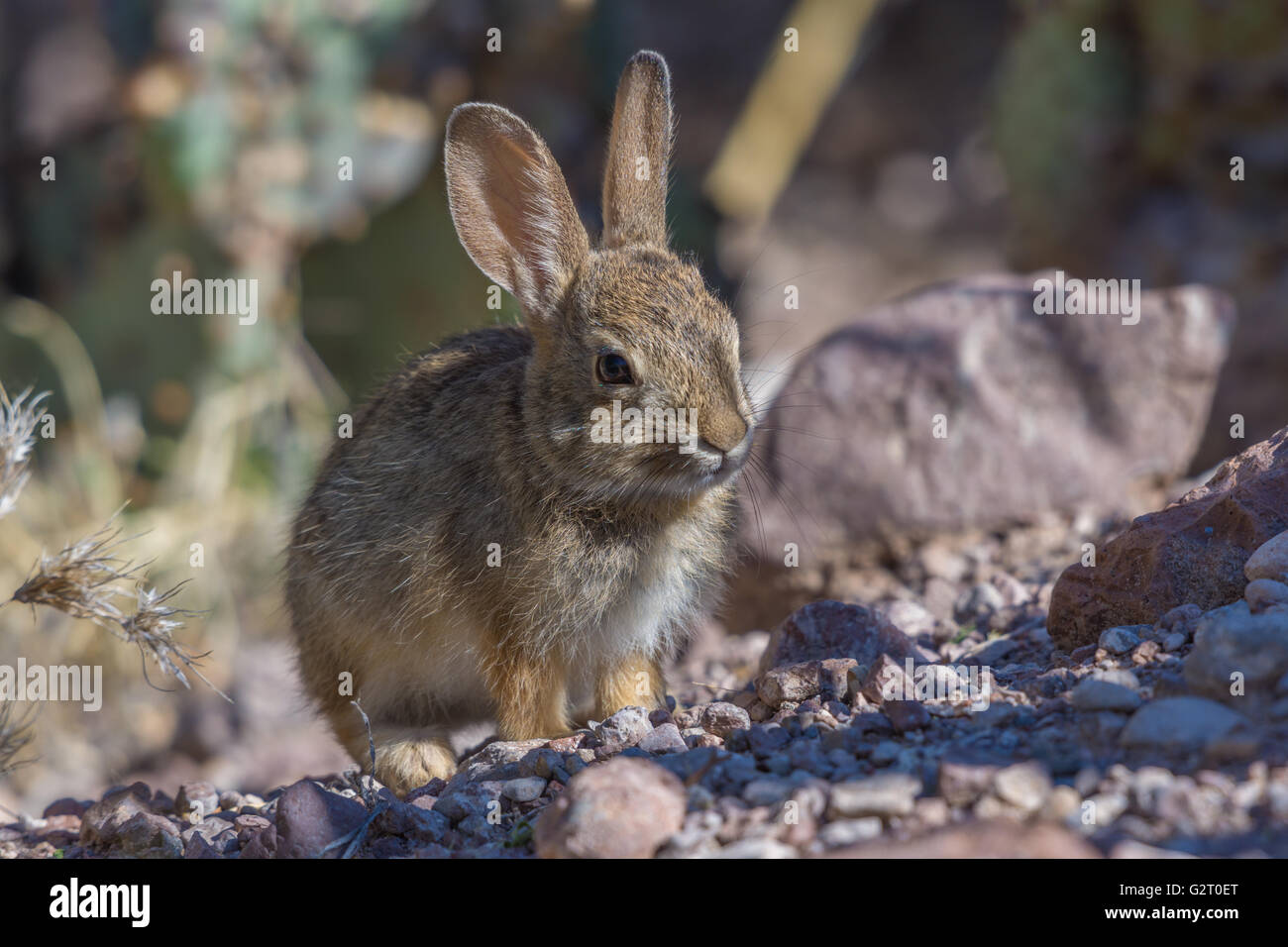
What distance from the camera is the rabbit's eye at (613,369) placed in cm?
453

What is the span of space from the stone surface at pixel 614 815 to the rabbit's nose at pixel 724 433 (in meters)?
1.27

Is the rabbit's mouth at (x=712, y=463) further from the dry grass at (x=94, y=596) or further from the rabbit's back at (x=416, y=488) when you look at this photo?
the dry grass at (x=94, y=596)

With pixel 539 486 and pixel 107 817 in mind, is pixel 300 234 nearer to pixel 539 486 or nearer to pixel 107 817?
pixel 539 486

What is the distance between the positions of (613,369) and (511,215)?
0.81 m

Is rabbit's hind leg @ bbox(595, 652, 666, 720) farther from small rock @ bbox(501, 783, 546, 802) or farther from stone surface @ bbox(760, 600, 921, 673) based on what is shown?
small rock @ bbox(501, 783, 546, 802)

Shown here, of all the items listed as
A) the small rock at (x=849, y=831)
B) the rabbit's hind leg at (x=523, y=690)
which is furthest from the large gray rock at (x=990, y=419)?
the small rock at (x=849, y=831)

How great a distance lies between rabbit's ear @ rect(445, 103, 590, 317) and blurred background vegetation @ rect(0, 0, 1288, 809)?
2.40 m

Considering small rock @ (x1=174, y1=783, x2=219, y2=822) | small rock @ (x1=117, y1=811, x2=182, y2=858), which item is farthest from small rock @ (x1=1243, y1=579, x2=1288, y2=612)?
small rock @ (x1=174, y1=783, x2=219, y2=822)

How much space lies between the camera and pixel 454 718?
5.54 m

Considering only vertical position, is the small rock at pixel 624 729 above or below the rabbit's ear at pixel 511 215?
below

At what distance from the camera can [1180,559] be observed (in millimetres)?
4195

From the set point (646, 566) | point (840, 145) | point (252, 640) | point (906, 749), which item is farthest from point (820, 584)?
point (840, 145)

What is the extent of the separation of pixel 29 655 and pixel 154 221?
9.75 feet

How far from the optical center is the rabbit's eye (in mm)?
4527
